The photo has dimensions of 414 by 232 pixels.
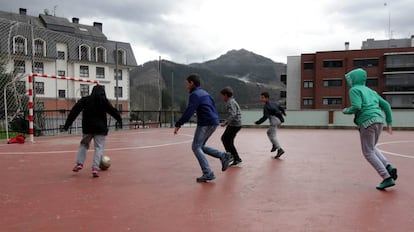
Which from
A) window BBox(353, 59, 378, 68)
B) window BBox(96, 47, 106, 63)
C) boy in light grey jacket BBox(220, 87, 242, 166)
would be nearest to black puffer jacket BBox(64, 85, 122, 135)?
boy in light grey jacket BBox(220, 87, 242, 166)

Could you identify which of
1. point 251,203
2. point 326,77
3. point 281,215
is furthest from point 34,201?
point 326,77

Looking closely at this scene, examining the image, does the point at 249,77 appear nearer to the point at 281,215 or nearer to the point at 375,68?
the point at 375,68

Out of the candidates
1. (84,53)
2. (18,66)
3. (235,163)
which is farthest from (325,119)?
(84,53)

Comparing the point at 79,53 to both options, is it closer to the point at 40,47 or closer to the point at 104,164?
the point at 40,47

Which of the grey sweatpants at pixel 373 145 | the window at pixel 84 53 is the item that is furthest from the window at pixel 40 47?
the grey sweatpants at pixel 373 145

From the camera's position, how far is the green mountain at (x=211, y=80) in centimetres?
6738

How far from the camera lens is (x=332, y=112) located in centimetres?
2141

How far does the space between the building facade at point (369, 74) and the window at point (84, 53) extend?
3251 cm

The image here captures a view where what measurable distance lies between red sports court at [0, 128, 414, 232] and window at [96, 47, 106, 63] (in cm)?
4622

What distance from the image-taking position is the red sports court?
3.43 meters

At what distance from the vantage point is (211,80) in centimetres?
9856

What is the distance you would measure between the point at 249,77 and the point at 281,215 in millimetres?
142722

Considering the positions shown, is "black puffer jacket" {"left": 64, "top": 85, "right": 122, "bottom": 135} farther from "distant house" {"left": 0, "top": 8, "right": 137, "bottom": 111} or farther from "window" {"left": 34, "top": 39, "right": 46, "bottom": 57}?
"window" {"left": 34, "top": 39, "right": 46, "bottom": 57}

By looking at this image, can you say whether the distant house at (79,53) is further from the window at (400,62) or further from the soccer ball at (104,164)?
the window at (400,62)
